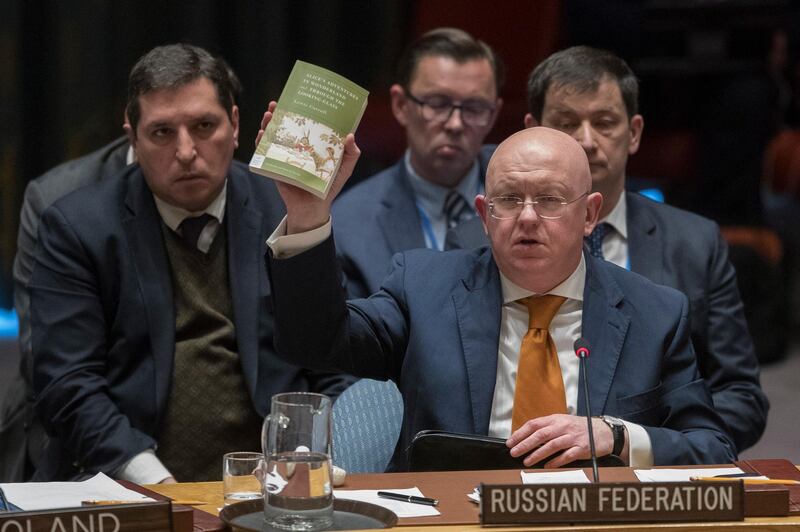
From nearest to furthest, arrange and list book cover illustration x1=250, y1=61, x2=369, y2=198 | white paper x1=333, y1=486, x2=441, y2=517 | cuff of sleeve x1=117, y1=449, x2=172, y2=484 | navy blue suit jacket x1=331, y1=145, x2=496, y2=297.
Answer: white paper x1=333, y1=486, x2=441, y2=517
book cover illustration x1=250, y1=61, x2=369, y2=198
cuff of sleeve x1=117, y1=449, x2=172, y2=484
navy blue suit jacket x1=331, y1=145, x2=496, y2=297

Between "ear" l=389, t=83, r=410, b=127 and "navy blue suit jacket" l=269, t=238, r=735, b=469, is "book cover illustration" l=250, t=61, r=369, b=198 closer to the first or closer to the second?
"navy blue suit jacket" l=269, t=238, r=735, b=469

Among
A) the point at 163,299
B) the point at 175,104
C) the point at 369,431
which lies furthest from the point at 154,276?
the point at 369,431

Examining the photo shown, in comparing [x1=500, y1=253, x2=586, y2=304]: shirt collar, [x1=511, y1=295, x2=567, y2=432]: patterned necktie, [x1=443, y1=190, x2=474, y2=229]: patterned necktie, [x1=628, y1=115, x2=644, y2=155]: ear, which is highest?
[x1=628, y1=115, x2=644, y2=155]: ear

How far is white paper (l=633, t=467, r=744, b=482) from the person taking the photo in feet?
7.48

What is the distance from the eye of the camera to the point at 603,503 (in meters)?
2.06

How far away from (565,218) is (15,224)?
14.5ft

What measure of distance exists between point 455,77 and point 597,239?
3.10 ft

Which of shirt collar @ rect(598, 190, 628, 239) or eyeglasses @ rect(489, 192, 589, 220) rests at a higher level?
shirt collar @ rect(598, 190, 628, 239)

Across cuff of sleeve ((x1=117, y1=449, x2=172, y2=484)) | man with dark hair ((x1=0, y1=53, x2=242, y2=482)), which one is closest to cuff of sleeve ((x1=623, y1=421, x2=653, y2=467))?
cuff of sleeve ((x1=117, y1=449, x2=172, y2=484))

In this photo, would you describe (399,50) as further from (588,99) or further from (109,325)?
(109,325)

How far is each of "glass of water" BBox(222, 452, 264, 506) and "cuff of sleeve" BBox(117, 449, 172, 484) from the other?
791mm

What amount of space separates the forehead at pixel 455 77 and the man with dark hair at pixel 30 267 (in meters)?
0.85

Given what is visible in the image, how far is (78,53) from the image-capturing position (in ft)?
21.3

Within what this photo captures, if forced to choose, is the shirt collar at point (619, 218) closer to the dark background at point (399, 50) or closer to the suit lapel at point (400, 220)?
the suit lapel at point (400, 220)
